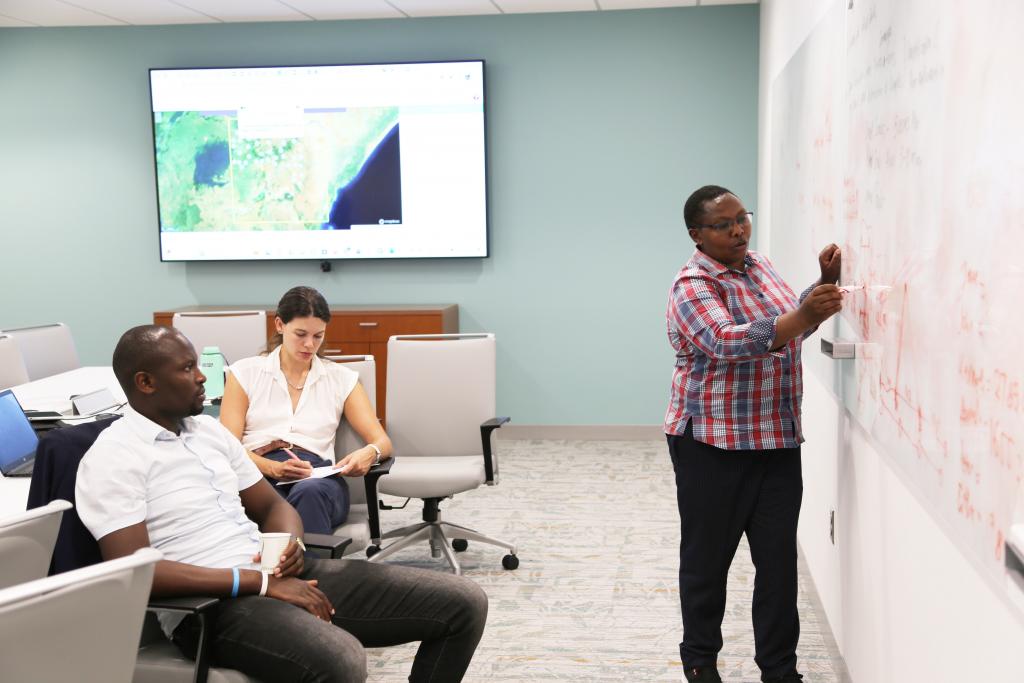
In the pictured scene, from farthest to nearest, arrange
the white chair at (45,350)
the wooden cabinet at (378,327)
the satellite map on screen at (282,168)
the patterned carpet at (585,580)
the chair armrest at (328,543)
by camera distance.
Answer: the satellite map on screen at (282,168)
the wooden cabinet at (378,327)
the white chair at (45,350)
the patterned carpet at (585,580)
the chair armrest at (328,543)

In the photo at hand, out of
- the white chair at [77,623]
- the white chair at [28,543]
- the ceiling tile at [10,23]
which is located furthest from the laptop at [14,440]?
the ceiling tile at [10,23]

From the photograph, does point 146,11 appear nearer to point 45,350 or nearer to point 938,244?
point 45,350

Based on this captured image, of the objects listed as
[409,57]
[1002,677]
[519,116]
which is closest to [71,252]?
[409,57]

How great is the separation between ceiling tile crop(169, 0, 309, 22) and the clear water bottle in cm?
242

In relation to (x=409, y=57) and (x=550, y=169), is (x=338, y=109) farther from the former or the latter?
(x=550, y=169)

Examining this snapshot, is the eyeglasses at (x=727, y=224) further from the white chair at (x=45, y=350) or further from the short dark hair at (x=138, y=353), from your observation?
the white chair at (x=45, y=350)

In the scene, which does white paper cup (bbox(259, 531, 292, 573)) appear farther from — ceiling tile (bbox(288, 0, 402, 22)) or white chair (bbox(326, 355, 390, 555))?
ceiling tile (bbox(288, 0, 402, 22))

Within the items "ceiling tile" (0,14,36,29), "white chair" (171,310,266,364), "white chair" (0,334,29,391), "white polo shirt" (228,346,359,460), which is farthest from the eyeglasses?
"ceiling tile" (0,14,36,29)

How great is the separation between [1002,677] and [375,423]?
2265 millimetres

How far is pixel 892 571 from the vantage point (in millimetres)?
2158

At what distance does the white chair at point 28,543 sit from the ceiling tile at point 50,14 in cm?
462

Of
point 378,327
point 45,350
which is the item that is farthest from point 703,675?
point 45,350

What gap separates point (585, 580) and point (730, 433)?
4.72 ft

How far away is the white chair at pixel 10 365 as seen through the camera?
4.12m
